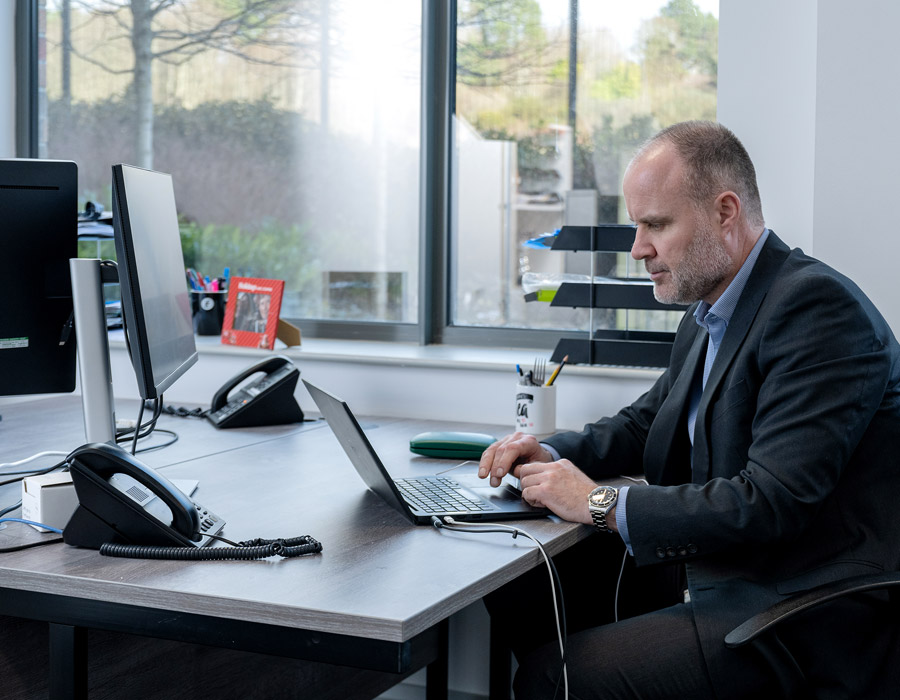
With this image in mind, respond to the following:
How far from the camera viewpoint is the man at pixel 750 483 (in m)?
1.43

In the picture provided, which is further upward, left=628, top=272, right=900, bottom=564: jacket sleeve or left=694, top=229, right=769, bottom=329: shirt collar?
left=694, top=229, right=769, bottom=329: shirt collar

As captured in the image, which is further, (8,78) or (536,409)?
(8,78)

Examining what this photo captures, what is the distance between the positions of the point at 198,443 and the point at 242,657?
1.45 ft

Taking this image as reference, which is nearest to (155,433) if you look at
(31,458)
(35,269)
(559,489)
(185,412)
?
(185,412)

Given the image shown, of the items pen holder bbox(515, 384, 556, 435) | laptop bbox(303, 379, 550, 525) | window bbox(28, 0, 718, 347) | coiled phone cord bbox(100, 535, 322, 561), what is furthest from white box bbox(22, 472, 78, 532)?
window bbox(28, 0, 718, 347)

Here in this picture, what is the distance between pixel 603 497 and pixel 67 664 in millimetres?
757

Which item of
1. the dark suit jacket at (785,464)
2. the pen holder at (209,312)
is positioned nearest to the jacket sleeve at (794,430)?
the dark suit jacket at (785,464)

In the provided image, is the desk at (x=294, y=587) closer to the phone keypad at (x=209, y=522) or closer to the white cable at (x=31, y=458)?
the phone keypad at (x=209, y=522)

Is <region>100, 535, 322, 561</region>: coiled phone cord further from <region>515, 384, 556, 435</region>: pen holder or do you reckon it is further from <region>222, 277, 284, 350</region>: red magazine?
<region>222, 277, 284, 350</region>: red magazine

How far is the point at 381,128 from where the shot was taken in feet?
9.96

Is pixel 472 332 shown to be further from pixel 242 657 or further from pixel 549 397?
pixel 242 657

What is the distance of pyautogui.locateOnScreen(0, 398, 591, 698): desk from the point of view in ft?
3.68

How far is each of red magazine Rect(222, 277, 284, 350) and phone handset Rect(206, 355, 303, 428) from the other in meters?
0.37

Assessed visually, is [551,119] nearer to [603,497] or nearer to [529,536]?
[603,497]
